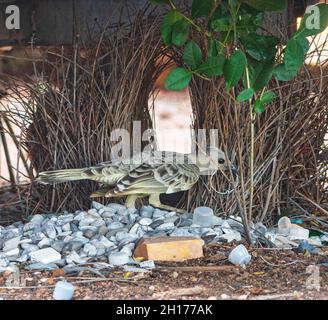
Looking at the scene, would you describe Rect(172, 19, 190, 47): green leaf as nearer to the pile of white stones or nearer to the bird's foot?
the pile of white stones

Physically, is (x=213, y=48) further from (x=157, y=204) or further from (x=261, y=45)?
(x=157, y=204)

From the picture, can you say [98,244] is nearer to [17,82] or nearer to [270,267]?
[270,267]

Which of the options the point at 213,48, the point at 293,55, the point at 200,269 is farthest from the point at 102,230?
the point at 293,55

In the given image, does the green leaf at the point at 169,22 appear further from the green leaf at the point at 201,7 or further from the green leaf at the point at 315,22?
the green leaf at the point at 315,22

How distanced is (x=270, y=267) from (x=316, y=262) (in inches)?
8.5

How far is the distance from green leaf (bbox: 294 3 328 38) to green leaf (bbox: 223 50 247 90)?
226 mm

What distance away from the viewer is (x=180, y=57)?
3.60 meters

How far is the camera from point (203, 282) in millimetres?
2658

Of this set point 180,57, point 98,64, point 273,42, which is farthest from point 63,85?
point 273,42

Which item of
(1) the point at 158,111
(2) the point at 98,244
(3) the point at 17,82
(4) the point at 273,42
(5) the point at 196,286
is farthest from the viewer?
(1) the point at 158,111

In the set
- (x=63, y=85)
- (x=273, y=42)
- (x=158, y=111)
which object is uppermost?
(x=273, y=42)

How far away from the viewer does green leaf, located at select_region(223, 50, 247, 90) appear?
263 cm

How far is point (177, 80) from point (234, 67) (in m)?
0.23

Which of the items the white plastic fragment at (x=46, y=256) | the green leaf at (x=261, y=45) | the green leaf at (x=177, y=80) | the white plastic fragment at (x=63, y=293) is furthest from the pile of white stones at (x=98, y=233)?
the green leaf at (x=261, y=45)
